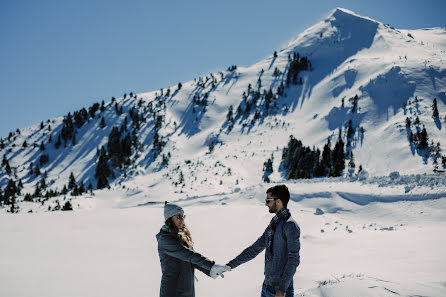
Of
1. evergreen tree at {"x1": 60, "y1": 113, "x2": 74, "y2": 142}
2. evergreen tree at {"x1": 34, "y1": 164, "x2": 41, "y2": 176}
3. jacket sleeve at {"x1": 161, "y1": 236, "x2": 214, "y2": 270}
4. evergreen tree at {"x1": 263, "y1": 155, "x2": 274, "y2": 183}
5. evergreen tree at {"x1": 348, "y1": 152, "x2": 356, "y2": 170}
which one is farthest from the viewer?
evergreen tree at {"x1": 60, "y1": 113, "x2": 74, "y2": 142}

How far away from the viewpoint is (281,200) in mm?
3887

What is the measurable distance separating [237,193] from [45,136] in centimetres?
11806

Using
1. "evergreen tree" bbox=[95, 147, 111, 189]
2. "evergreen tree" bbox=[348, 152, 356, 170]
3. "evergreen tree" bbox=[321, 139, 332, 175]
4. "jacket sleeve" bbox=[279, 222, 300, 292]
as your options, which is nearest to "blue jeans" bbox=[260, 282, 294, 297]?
"jacket sleeve" bbox=[279, 222, 300, 292]

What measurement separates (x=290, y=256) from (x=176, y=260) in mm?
1370

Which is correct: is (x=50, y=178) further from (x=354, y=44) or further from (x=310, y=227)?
(x=354, y=44)

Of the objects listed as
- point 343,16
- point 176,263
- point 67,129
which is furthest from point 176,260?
point 343,16

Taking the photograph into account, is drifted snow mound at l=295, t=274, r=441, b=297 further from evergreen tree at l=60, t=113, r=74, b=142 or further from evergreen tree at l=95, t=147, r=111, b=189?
evergreen tree at l=60, t=113, r=74, b=142

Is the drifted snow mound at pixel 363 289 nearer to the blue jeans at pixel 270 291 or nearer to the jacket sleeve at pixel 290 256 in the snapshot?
the blue jeans at pixel 270 291

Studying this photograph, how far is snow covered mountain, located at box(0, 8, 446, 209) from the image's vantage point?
54344 mm

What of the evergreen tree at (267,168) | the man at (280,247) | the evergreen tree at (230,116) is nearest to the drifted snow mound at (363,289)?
the man at (280,247)

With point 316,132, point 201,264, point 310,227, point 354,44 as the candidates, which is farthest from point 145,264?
point 354,44

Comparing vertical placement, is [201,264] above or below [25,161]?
below

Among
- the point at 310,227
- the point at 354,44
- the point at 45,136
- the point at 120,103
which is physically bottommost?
the point at 310,227

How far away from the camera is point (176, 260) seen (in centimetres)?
362
